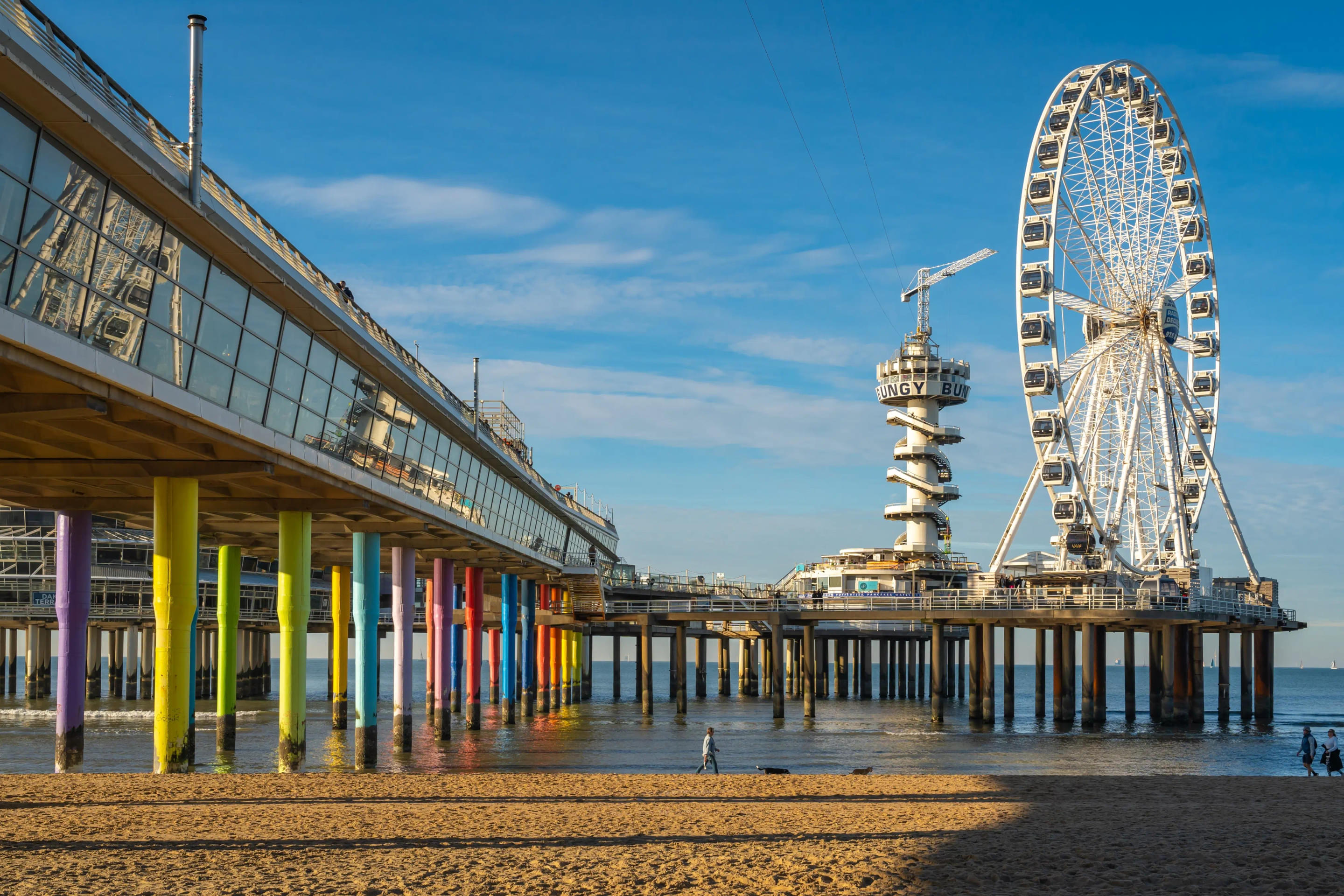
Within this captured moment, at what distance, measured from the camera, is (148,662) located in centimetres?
9512

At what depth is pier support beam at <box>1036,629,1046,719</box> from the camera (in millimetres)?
57438

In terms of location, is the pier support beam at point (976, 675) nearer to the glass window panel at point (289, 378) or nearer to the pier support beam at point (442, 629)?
the pier support beam at point (442, 629)

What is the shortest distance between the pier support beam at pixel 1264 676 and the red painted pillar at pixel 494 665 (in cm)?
3594

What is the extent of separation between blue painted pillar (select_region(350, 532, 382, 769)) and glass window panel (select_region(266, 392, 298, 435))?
611cm

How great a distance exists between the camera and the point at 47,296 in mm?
14820

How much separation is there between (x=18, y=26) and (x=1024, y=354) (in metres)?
41.8

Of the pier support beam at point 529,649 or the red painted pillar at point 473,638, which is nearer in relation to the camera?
the red painted pillar at point 473,638

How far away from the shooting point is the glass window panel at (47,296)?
46.9 feet

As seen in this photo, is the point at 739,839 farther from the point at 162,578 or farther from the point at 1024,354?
the point at 1024,354

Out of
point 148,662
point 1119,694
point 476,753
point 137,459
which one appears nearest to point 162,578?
point 137,459

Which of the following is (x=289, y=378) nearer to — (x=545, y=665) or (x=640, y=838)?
(x=640, y=838)

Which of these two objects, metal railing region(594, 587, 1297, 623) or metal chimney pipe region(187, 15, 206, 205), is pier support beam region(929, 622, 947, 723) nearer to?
metal railing region(594, 587, 1297, 623)

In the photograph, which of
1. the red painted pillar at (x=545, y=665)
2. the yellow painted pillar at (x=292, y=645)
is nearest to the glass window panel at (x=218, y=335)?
the yellow painted pillar at (x=292, y=645)

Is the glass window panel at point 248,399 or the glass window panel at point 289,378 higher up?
the glass window panel at point 289,378
